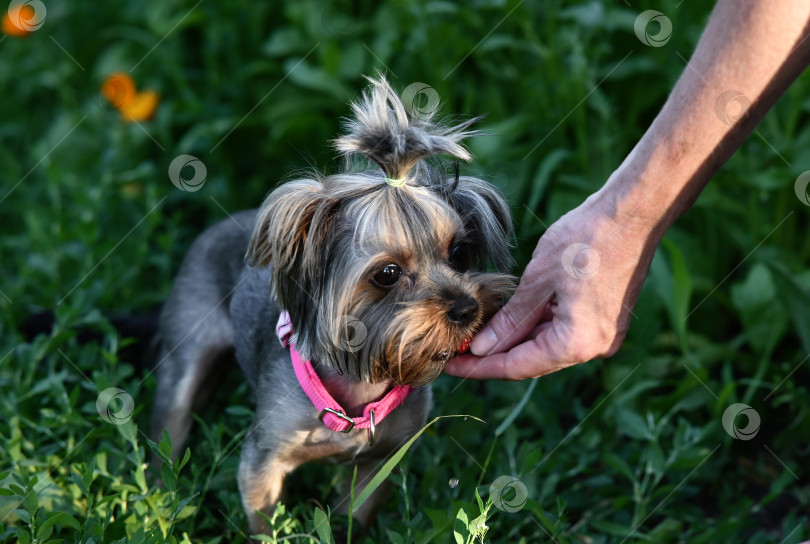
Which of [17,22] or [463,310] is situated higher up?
[17,22]

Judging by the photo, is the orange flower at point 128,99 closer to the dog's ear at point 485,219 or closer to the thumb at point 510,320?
the dog's ear at point 485,219

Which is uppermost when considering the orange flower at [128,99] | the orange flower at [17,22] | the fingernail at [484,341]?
the orange flower at [17,22]

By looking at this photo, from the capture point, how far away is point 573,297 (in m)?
2.53

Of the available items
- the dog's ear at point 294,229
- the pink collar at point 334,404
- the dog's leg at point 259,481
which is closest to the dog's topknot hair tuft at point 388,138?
the dog's ear at point 294,229

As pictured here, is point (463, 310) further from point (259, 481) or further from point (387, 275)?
point (259, 481)

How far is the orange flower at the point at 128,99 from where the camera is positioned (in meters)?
5.30

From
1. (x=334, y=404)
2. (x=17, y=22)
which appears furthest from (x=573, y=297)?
(x=17, y=22)

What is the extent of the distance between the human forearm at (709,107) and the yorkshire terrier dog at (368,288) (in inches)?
18.7

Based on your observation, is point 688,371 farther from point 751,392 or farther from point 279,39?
point 279,39

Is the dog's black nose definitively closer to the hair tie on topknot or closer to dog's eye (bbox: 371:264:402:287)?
dog's eye (bbox: 371:264:402:287)

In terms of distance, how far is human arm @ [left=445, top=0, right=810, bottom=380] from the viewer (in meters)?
2.27

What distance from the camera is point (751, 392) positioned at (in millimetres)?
3742

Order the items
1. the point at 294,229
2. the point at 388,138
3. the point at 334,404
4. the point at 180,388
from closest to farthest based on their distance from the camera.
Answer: the point at 388,138
the point at 294,229
the point at 334,404
the point at 180,388

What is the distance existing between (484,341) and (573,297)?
0.29 meters
